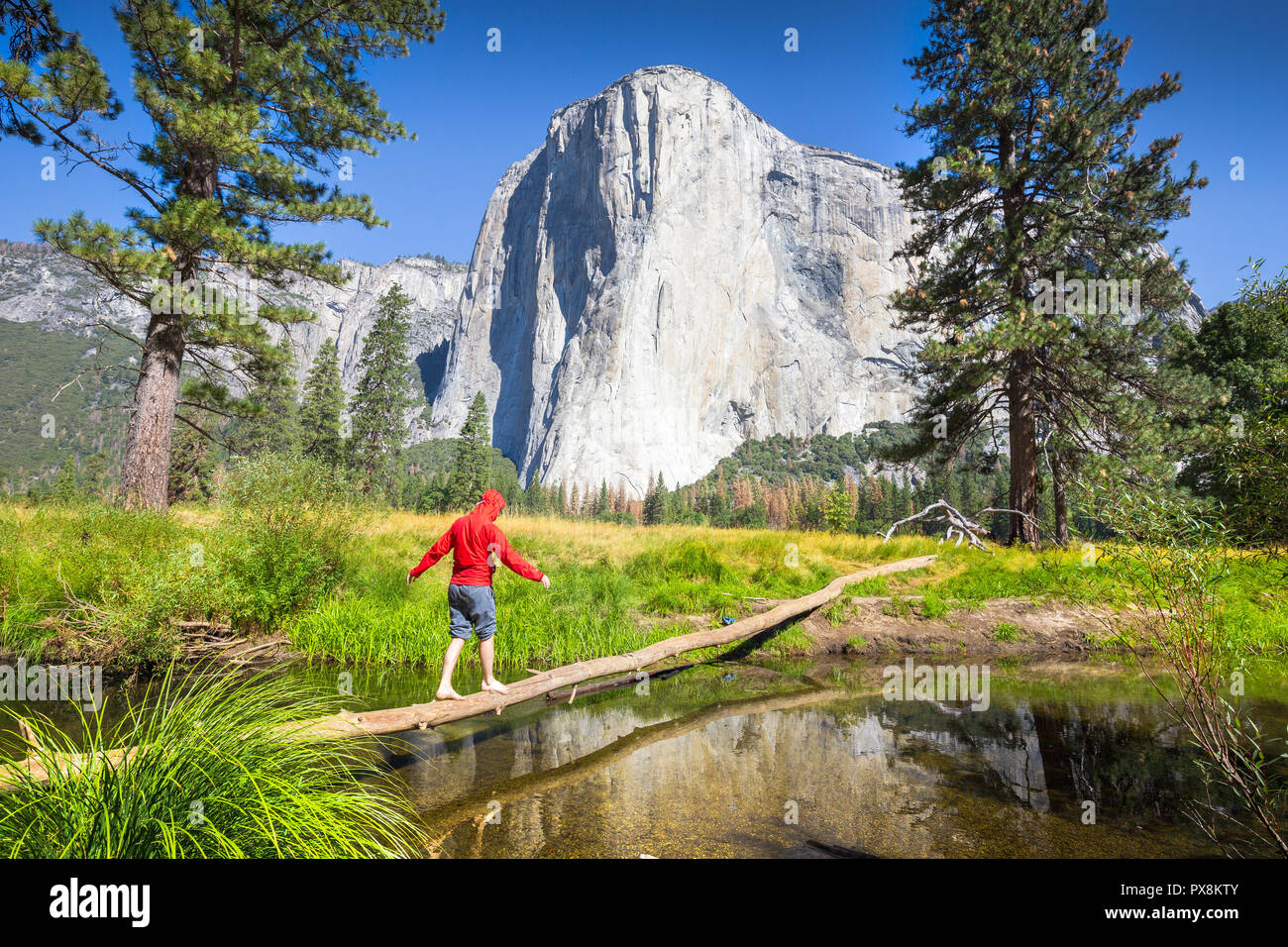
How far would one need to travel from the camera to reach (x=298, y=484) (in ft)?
35.1

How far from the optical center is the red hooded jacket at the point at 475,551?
22.7 ft

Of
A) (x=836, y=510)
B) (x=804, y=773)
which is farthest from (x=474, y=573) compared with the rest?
(x=836, y=510)

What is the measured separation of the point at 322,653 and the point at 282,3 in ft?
48.5

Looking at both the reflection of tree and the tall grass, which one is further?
the reflection of tree

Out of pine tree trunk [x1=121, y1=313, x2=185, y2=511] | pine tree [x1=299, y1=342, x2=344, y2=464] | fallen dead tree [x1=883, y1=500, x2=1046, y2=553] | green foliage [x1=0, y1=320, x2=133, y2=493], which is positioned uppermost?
green foliage [x1=0, y1=320, x2=133, y2=493]

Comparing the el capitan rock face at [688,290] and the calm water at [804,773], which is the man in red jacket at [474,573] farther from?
the el capitan rock face at [688,290]

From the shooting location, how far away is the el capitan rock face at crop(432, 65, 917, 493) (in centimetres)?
13962

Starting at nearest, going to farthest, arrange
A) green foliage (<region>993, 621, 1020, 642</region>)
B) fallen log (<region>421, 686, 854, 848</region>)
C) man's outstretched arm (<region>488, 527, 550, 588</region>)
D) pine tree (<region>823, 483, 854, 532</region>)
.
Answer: fallen log (<region>421, 686, 854, 848</region>) < man's outstretched arm (<region>488, 527, 550, 588</region>) < green foliage (<region>993, 621, 1020, 642</region>) < pine tree (<region>823, 483, 854, 532</region>)

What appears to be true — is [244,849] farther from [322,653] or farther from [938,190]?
[938,190]

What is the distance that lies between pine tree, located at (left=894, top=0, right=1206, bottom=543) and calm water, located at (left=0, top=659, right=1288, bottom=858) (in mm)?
9122

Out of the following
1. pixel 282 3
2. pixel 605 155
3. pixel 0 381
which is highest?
pixel 605 155

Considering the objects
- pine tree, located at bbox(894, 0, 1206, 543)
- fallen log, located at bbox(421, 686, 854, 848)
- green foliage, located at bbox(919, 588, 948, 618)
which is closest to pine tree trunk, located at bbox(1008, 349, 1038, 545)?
pine tree, located at bbox(894, 0, 1206, 543)

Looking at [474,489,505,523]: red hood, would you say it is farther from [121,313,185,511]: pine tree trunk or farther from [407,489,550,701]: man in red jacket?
[121,313,185,511]: pine tree trunk
